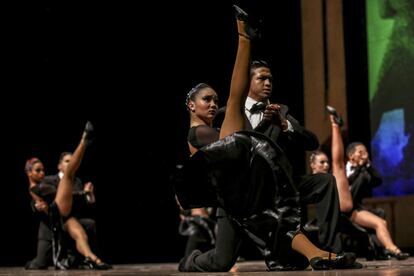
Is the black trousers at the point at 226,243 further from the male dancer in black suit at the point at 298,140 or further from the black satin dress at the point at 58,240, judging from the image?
the black satin dress at the point at 58,240

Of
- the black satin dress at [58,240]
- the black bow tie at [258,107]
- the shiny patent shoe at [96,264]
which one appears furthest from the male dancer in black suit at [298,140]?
the black satin dress at [58,240]

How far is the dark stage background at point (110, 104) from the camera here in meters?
8.08

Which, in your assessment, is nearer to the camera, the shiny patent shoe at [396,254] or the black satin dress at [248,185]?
the black satin dress at [248,185]

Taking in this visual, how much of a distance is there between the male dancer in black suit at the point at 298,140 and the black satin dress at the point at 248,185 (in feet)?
0.80

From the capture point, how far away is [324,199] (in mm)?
3773

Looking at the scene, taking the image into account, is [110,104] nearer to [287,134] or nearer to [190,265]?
[190,265]

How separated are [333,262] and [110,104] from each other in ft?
16.5

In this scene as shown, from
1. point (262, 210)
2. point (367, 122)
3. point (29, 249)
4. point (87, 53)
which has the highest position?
point (87, 53)

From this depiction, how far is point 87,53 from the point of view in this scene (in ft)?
26.8

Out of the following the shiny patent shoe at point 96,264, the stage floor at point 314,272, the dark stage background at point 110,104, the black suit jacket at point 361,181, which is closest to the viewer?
the stage floor at point 314,272

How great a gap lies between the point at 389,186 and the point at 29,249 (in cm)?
363

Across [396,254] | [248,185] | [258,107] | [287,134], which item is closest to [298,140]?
[287,134]

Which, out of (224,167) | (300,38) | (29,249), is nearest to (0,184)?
(29,249)

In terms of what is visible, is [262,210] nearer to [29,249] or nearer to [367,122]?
[367,122]
